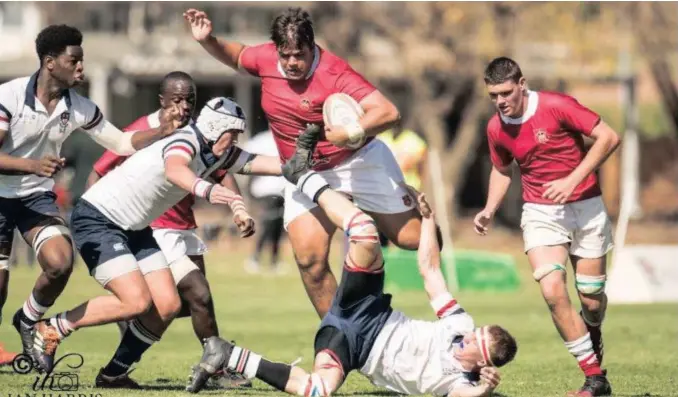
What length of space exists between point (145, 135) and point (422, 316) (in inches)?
246

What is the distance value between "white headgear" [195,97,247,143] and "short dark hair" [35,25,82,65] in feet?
3.73

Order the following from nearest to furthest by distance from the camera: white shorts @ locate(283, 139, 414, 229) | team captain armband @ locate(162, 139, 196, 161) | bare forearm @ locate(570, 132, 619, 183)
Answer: team captain armband @ locate(162, 139, 196, 161) < bare forearm @ locate(570, 132, 619, 183) < white shorts @ locate(283, 139, 414, 229)

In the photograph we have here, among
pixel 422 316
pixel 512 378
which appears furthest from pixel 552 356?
pixel 422 316

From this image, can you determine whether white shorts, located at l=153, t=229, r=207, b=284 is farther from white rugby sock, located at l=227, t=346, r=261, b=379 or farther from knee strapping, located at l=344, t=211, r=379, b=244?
knee strapping, located at l=344, t=211, r=379, b=244

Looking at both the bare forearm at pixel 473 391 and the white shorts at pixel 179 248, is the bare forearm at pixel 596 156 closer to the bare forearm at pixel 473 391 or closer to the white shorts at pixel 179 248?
the bare forearm at pixel 473 391

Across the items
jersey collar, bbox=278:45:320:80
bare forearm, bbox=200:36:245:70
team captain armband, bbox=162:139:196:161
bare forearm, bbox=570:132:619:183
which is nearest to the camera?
team captain armband, bbox=162:139:196:161

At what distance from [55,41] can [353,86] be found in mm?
2101

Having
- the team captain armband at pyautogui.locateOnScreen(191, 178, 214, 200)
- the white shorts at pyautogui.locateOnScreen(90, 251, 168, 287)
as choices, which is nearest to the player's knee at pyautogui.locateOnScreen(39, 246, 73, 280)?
the white shorts at pyautogui.locateOnScreen(90, 251, 168, 287)

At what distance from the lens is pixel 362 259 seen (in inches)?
341

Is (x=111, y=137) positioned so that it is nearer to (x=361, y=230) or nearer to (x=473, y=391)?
(x=361, y=230)

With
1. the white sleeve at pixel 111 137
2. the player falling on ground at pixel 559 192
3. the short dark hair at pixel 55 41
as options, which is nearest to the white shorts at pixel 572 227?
the player falling on ground at pixel 559 192

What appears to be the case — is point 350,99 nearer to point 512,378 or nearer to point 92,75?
point 512,378

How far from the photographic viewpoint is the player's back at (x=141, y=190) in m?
9.36

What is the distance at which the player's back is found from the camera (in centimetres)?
936
